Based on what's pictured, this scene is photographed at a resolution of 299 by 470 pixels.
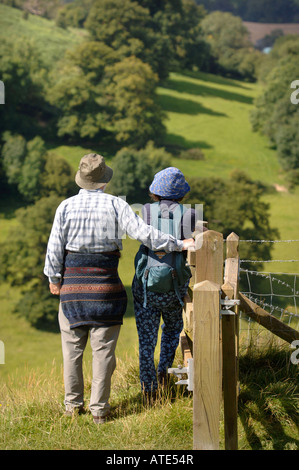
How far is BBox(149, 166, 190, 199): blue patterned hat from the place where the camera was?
110 inches

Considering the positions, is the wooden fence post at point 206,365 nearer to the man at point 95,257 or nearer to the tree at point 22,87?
the man at point 95,257

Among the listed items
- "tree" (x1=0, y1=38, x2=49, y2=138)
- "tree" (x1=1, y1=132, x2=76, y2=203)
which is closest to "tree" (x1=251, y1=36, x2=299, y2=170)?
"tree" (x1=1, y1=132, x2=76, y2=203)

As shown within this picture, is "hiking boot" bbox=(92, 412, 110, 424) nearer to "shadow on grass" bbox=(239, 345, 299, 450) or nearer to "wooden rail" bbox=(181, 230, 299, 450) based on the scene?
"wooden rail" bbox=(181, 230, 299, 450)

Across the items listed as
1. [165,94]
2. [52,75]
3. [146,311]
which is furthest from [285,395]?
[165,94]

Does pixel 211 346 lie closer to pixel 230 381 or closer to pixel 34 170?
pixel 230 381

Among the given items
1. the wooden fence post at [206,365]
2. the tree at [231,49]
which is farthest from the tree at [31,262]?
the tree at [231,49]

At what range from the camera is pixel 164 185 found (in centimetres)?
279

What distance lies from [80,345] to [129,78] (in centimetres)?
5677

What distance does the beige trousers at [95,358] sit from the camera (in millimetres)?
2691

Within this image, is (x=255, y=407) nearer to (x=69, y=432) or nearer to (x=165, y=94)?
(x=69, y=432)

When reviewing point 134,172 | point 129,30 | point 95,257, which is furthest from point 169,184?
point 129,30

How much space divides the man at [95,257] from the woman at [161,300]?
→ 0.13 meters

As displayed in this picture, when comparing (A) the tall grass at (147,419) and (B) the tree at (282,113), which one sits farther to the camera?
(B) the tree at (282,113)

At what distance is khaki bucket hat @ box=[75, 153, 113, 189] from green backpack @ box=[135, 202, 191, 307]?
1.03 ft
